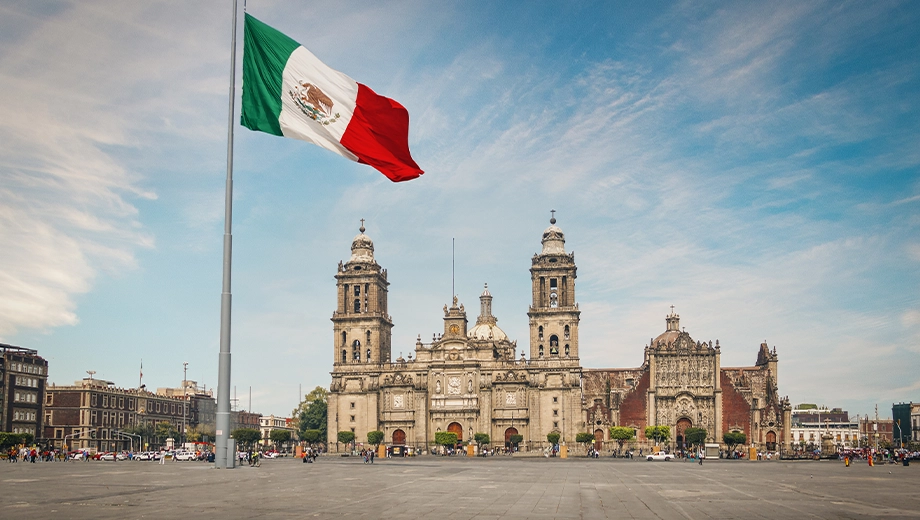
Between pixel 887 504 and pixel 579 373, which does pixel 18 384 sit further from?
pixel 887 504

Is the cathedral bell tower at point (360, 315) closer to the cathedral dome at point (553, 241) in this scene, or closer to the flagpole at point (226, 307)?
the cathedral dome at point (553, 241)

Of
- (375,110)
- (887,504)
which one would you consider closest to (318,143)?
(375,110)

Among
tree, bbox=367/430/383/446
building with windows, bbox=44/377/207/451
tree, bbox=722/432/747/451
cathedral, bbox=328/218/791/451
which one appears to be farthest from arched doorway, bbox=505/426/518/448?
building with windows, bbox=44/377/207/451

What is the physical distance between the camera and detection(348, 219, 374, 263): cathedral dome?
117 m

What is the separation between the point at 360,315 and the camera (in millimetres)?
113812

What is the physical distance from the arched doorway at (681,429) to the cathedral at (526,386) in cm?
12

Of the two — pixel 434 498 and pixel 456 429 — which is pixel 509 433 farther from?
pixel 434 498

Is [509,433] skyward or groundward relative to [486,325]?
groundward

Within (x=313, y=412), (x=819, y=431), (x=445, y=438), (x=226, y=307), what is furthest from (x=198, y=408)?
(x=226, y=307)

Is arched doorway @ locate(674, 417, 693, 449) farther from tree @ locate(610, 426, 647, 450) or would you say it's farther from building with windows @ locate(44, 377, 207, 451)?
building with windows @ locate(44, 377, 207, 451)

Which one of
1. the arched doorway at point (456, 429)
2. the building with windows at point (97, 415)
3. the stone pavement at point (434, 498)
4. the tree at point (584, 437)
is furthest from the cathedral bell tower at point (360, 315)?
the stone pavement at point (434, 498)

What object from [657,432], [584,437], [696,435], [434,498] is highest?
[434,498]

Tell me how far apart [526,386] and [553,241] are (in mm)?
19040

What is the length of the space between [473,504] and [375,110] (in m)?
13.1
